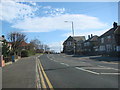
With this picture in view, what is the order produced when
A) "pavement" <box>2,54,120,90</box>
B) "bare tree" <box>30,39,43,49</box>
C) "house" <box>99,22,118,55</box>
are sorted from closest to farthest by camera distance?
"pavement" <box>2,54,120,90</box> → "house" <box>99,22,118,55</box> → "bare tree" <box>30,39,43,49</box>

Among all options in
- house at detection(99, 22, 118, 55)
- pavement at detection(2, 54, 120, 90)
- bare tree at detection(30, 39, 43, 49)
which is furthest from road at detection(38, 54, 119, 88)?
bare tree at detection(30, 39, 43, 49)

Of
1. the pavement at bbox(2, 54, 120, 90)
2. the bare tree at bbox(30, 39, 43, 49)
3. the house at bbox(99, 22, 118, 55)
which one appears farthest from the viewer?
the bare tree at bbox(30, 39, 43, 49)

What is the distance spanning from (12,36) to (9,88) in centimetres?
6122

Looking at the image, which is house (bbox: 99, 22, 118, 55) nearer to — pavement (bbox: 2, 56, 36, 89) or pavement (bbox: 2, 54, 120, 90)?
pavement (bbox: 2, 54, 120, 90)

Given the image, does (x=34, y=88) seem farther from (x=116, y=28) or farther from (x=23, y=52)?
(x=23, y=52)

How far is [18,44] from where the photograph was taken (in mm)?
67250

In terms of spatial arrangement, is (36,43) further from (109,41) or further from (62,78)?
(62,78)

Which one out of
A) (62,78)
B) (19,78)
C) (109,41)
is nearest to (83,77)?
(62,78)

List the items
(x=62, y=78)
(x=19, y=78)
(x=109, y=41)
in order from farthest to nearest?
(x=109, y=41) < (x=19, y=78) < (x=62, y=78)

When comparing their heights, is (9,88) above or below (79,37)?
below

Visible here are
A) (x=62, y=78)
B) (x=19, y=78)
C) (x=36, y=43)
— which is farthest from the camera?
(x=36, y=43)

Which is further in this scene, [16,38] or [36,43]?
[36,43]

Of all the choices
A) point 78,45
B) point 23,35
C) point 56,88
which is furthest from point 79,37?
point 56,88

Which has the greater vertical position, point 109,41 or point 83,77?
point 109,41
